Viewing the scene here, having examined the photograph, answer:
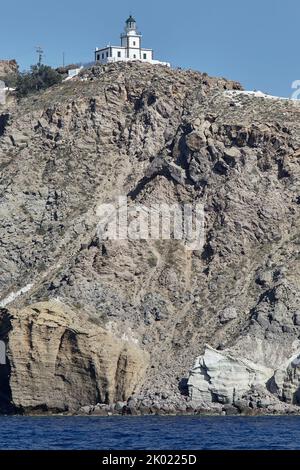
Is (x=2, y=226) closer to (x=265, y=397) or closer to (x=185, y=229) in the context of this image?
(x=185, y=229)

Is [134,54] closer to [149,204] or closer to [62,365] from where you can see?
[149,204]

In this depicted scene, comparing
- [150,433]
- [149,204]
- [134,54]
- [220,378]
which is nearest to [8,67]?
[134,54]

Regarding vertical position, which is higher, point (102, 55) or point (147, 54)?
point (102, 55)

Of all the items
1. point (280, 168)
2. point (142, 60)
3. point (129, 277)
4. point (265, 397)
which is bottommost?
point (265, 397)

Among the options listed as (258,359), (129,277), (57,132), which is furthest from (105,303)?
(57,132)

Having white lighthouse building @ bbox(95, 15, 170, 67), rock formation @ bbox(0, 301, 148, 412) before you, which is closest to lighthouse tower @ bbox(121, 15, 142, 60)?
white lighthouse building @ bbox(95, 15, 170, 67)

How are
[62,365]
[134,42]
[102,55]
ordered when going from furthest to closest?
1. [102,55]
2. [134,42]
3. [62,365]
